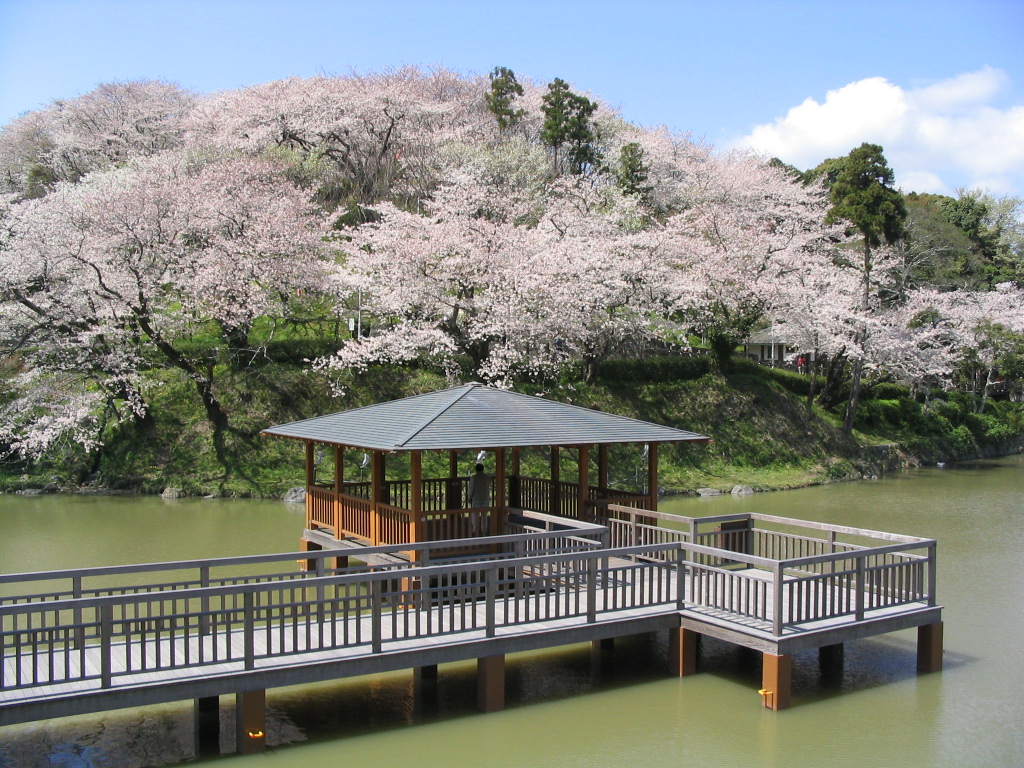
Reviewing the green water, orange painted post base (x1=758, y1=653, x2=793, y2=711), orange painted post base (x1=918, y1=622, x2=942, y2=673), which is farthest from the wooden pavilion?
orange painted post base (x1=918, y1=622, x2=942, y2=673)

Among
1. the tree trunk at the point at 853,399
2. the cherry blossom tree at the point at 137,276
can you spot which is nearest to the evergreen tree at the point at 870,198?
the tree trunk at the point at 853,399

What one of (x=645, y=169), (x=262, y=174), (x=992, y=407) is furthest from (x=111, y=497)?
(x=992, y=407)

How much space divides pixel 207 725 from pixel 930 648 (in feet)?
26.3

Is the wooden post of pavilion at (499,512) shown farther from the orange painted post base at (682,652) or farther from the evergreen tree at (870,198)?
the evergreen tree at (870,198)

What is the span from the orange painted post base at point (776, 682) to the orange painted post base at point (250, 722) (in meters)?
5.04

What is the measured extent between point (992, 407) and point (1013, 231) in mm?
15148

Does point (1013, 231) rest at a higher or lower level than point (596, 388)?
higher

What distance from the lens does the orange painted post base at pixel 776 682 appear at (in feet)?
30.7

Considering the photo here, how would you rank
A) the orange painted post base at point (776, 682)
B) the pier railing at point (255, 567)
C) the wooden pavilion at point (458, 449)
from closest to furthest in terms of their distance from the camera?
the pier railing at point (255, 567) < the orange painted post base at point (776, 682) < the wooden pavilion at point (458, 449)

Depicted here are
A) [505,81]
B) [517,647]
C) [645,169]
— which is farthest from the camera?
[505,81]

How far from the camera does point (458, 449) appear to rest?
39.9 ft

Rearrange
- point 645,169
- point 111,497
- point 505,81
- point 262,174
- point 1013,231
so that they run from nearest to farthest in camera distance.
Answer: point 111,497, point 262,174, point 645,169, point 505,81, point 1013,231

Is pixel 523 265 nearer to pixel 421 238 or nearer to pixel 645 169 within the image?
pixel 421 238

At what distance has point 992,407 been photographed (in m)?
41.6
